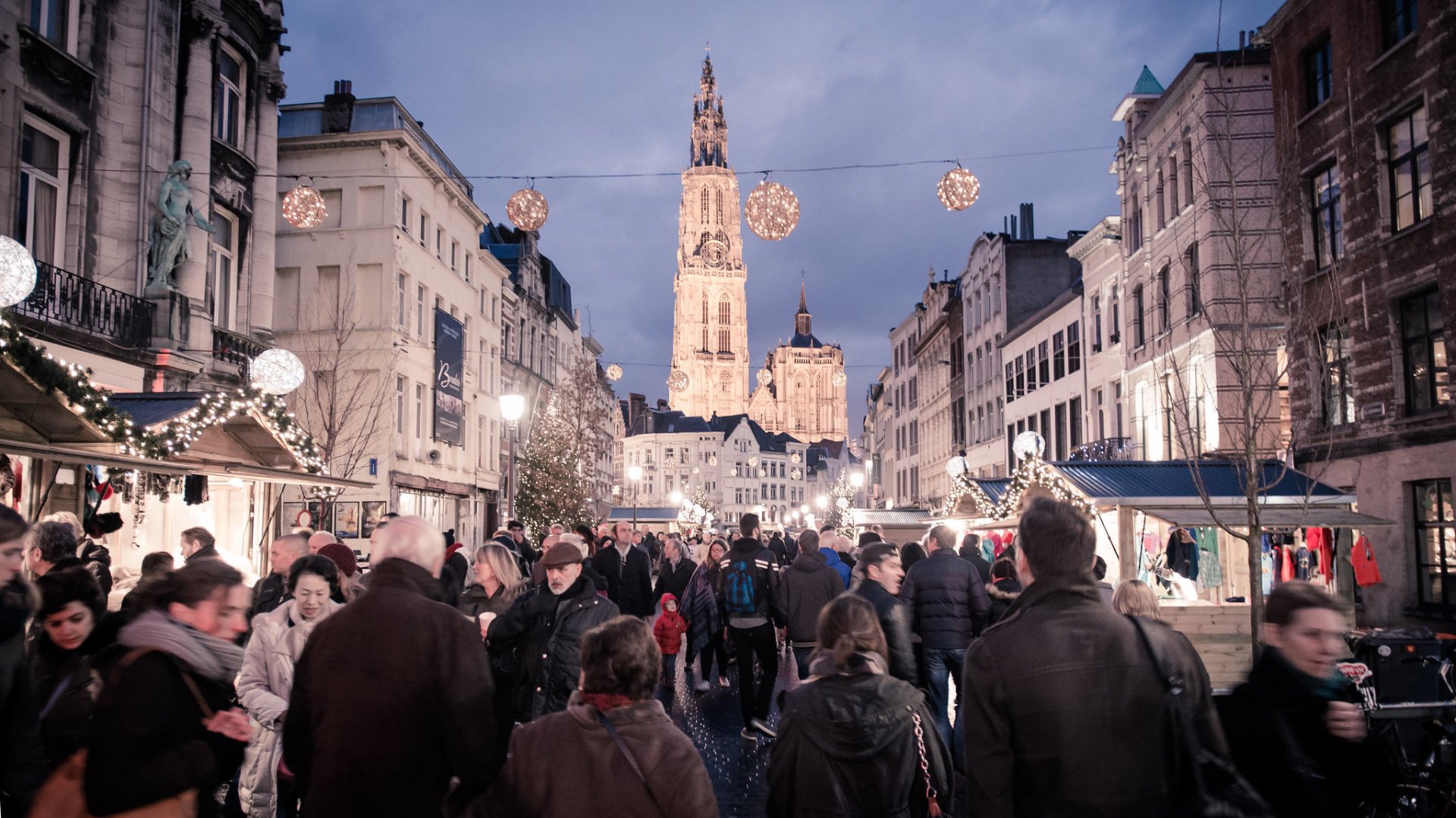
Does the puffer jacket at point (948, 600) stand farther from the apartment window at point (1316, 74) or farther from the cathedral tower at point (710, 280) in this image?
the cathedral tower at point (710, 280)

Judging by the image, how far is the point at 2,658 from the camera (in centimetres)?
388

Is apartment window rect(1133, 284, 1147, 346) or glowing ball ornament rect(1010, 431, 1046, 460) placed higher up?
apartment window rect(1133, 284, 1147, 346)

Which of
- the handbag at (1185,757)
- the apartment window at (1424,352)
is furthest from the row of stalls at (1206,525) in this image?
the handbag at (1185,757)

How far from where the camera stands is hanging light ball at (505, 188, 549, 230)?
60.3 feet

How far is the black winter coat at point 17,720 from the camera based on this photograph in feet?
12.5

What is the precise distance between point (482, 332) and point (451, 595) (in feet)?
123

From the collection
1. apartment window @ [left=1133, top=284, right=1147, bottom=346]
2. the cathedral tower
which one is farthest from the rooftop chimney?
the cathedral tower

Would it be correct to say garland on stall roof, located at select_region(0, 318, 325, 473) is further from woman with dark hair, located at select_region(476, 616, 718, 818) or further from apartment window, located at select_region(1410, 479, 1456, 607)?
apartment window, located at select_region(1410, 479, 1456, 607)

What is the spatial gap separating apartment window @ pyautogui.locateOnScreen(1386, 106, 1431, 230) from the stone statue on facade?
19.9 m

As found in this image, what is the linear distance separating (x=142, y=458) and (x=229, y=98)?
1340 cm

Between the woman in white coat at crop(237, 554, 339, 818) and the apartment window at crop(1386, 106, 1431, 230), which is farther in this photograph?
the apartment window at crop(1386, 106, 1431, 230)

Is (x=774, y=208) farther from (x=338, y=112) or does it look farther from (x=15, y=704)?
(x=338, y=112)

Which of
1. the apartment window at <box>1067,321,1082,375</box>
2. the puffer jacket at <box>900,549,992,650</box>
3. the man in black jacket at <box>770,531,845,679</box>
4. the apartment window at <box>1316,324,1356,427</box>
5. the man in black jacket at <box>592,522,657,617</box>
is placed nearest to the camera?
the puffer jacket at <box>900,549,992,650</box>

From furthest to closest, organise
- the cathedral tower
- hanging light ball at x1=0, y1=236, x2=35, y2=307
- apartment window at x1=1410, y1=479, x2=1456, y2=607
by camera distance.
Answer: the cathedral tower < apartment window at x1=1410, y1=479, x2=1456, y2=607 < hanging light ball at x1=0, y1=236, x2=35, y2=307
